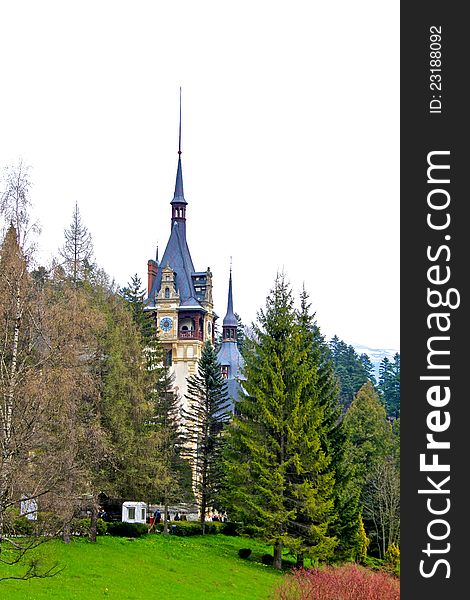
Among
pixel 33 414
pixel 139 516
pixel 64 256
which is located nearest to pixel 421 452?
pixel 33 414

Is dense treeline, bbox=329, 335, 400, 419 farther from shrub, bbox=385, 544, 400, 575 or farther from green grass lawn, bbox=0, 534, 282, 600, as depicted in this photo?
green grass lawn, bbox=0, 534, 282, 600

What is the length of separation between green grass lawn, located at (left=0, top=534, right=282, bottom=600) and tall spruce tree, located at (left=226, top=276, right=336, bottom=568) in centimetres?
204

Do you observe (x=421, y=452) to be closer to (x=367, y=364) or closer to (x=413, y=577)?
(x=413, y=577)

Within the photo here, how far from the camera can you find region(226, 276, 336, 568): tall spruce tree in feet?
112

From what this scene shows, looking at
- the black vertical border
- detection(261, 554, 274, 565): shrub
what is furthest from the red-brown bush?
detection(261, 554, 274, 565): shrub

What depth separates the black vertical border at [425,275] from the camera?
8875 millimetres

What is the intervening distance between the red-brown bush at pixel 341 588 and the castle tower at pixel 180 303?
46.0 meters

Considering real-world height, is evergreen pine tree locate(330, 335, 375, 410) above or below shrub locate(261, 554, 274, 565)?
above

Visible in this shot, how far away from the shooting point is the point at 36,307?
2120 cm

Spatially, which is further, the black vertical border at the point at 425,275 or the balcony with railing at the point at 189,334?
the balcony with railing at the point at 189,334

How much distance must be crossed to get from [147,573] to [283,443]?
9.30 m

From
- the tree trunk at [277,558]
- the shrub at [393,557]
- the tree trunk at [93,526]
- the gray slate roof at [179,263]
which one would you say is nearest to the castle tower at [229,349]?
the gray slate roof at [179,263]

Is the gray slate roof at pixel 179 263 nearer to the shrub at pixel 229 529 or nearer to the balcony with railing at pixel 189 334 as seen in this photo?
the balcony with railing at pixel 189 334

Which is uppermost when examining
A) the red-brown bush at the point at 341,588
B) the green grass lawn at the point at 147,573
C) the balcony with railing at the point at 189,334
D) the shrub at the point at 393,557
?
the balcony with railing at the point at 189,334
